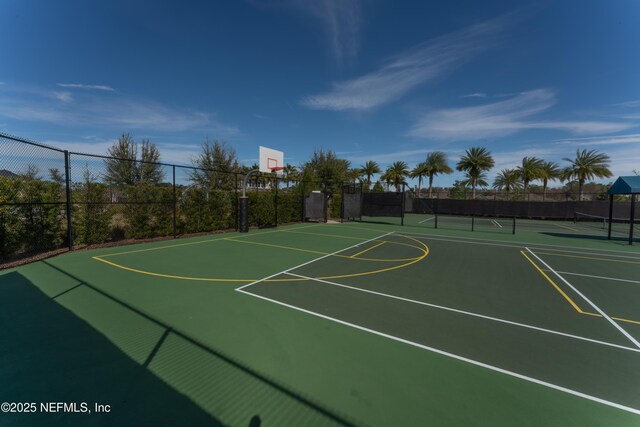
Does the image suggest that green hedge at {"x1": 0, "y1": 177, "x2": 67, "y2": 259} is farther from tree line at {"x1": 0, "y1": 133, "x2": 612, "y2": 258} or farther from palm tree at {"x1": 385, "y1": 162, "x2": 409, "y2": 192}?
palm tree at {"x1": 385, "y1": 162, "x2": 409, "y2": 192}

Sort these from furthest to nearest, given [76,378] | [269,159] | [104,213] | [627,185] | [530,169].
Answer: [530,169] < [269,159] < [627,185] < [104,213] < [76,378]

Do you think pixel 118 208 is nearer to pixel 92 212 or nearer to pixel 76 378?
pixel 92 212

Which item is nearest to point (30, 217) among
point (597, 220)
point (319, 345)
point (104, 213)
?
point (104, 213)

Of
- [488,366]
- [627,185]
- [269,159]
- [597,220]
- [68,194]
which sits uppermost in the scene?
[269,159]

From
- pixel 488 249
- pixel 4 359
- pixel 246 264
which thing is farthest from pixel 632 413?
pixel 488 249

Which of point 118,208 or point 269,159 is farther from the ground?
point 269,159

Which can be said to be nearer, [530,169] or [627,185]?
[627,185]

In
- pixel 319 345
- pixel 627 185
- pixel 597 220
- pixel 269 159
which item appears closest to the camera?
pixel 319 345

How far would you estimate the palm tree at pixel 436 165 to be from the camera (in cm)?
3956

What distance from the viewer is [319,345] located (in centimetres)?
373

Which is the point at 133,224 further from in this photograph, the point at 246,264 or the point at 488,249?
the point at 488,249

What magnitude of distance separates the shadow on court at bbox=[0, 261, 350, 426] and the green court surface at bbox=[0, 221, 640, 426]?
2cm

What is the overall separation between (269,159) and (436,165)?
29.9m

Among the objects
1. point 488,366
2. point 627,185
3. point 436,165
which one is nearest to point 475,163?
point 436,165
